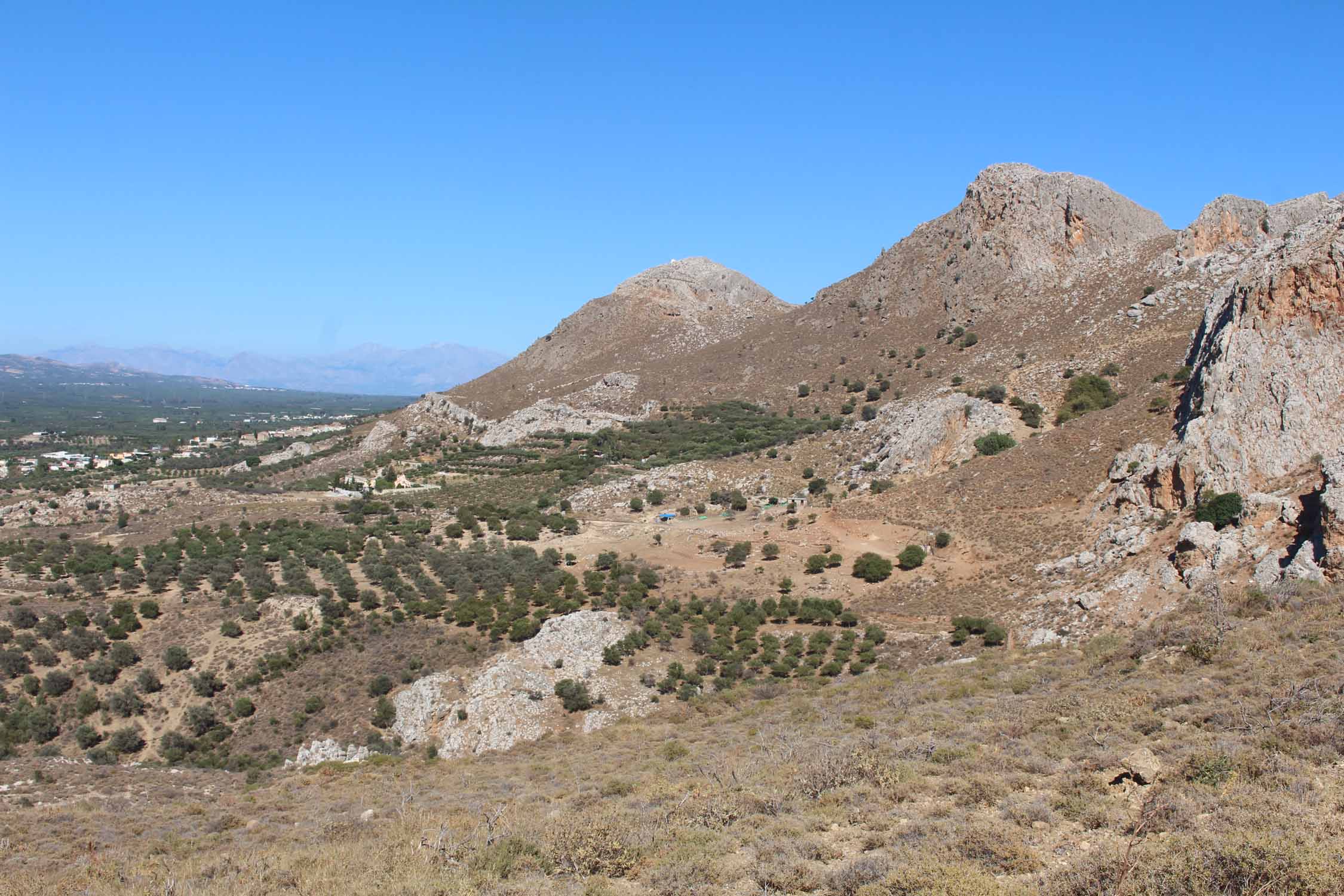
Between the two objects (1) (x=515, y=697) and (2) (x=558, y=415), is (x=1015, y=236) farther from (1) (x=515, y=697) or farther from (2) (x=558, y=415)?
(1) (x=515, y=697)

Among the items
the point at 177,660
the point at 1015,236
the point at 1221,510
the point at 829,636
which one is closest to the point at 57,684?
the point at 177,660


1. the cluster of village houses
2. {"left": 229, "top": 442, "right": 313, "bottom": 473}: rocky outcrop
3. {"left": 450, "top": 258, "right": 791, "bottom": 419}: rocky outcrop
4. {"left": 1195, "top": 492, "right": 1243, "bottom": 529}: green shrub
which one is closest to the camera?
{"left": 1195, "top": 492, "right": 1243, "bottom": 529}: green shrub

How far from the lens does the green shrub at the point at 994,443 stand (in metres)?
39.5

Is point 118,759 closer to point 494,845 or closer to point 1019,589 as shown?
point 494,845

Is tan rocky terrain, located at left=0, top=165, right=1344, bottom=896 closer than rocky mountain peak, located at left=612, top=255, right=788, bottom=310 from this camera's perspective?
Yes

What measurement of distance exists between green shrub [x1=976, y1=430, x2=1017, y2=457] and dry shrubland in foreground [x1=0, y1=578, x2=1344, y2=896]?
69.3ft

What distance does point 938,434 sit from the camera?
42.7m

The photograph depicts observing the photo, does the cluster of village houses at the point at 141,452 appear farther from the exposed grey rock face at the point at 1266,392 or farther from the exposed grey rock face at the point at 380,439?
the exposed grey rock face at the point at 1266,392

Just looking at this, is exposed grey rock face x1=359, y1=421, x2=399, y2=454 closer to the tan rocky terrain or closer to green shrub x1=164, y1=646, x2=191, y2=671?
the tan rocky terrain

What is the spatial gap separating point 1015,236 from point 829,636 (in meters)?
51.4

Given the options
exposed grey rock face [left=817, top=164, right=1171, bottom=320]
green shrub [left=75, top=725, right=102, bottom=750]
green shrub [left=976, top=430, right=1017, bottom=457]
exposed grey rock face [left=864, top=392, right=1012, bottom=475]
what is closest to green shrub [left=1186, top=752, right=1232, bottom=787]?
green shrub [left=75, top=725, right=102, bottom=750]

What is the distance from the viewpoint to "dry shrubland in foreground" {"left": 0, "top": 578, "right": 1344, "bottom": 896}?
28.5 ft

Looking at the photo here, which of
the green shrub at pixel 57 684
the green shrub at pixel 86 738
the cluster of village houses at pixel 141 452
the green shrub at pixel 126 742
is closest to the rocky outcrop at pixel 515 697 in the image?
the green shrub at pixel 126 742

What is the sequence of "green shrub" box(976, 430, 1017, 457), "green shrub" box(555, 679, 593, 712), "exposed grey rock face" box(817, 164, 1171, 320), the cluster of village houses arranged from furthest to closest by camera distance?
the cluster of village houses → "exposed grey rock face" box(817, 164, 1171, 320) → "green shrub" box(976, 430, 1017, 457) → "green shrub" box(555, 679, 593, 712)
